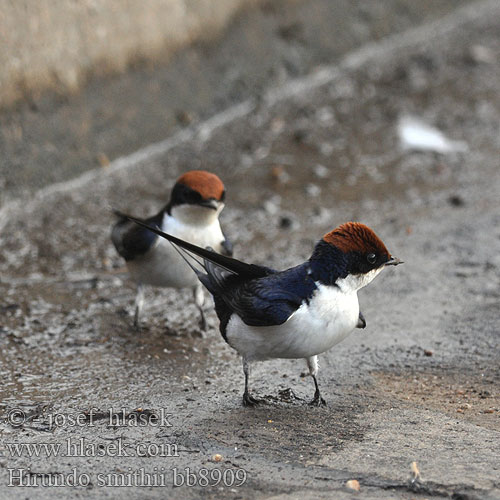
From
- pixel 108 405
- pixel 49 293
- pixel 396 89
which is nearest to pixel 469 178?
pixel 396 89

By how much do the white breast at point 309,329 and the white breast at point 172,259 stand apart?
0.94m

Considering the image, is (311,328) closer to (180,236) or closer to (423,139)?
(180,236)

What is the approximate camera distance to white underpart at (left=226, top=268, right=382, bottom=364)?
3.57 metres

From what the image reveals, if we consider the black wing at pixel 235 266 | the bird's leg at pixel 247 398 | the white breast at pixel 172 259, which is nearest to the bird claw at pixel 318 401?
the bird's leg at pixel 247 398

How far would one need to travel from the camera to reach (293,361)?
14.5ft

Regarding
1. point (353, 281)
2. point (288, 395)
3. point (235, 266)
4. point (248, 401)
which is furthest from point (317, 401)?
point (235, 266)

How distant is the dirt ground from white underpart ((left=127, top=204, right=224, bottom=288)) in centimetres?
31

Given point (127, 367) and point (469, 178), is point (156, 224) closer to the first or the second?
point (127, 367)

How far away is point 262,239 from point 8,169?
1.83 metres

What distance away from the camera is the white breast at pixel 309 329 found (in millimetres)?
3572

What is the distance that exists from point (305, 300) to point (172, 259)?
1.18m

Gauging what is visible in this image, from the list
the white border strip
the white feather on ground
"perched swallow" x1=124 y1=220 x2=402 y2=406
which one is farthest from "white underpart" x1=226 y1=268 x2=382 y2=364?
the white feather on ground

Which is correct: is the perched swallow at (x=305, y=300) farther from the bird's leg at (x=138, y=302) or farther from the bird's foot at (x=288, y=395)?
the bird's leg at (x=138, y=302)

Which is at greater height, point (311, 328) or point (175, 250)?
point (175, 250)
